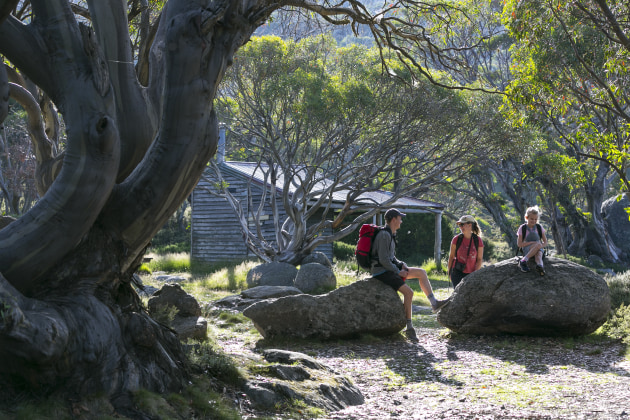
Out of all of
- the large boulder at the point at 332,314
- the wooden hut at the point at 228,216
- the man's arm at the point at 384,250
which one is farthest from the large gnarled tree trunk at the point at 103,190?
the wooden hut at the point at 228,216

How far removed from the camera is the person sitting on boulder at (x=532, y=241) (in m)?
9.26

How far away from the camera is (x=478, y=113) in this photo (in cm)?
2155

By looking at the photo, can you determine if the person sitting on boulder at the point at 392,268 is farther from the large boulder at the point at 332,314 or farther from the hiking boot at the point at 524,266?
the hiking boot at the point at 524,266

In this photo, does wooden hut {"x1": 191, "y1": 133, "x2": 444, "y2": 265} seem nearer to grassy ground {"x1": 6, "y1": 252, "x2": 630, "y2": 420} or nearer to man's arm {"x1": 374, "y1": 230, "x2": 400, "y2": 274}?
grassy ground {"x1": 6, "y1": 252, "x2": 630, "y2": 420}

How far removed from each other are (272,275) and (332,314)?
27.3ft

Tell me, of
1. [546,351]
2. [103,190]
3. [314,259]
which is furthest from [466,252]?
[314,259]

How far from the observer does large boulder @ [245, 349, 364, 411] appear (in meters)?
5.37

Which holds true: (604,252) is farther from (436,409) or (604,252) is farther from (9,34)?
(9,34)

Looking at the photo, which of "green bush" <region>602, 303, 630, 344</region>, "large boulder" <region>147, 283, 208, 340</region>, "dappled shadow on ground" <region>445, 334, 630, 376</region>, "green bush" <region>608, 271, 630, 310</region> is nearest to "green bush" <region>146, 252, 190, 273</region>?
"large boulder" <region>147, 283, 208, 340</region>

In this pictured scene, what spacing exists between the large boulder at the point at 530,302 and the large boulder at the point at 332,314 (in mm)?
1010

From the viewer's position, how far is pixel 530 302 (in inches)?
359

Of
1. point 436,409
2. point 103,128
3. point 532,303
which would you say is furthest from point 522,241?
point 103,128

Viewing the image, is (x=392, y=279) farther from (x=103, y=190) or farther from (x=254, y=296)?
(x=103, y=190)

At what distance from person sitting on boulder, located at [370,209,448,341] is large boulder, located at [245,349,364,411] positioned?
9.67ft
